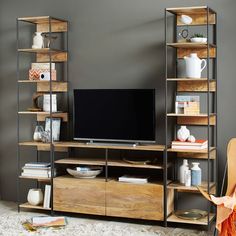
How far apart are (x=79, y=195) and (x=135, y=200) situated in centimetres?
59

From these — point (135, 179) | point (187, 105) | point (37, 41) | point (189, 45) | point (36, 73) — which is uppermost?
point (37, 41)

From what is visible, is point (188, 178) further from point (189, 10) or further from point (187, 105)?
point (189, 10)

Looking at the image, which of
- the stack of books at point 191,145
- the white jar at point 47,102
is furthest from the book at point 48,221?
the stack of books at point 191,145

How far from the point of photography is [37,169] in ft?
19.1

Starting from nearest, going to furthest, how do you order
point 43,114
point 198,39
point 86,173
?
point 198,39
point 86,173
point 43,114

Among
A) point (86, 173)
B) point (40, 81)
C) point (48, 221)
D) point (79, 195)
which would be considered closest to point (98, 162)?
point (86, 173)

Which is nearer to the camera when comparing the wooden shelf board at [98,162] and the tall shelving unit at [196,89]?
the tall shelving unit at [196,89]

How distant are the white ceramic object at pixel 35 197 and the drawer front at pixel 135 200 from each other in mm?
803

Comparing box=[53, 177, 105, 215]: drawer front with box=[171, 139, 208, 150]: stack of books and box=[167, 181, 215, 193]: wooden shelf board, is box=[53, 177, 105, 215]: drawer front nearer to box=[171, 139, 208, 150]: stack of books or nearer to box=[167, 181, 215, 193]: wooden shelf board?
box=[167, 181, 215, 193]: wooden shelf board

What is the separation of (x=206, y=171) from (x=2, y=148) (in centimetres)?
238

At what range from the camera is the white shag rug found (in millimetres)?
5072

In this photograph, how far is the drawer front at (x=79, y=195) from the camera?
5.52 m

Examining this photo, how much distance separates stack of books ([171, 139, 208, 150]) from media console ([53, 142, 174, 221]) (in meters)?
0.12

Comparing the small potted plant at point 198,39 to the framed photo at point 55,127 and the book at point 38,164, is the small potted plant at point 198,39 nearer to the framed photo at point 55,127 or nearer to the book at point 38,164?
the framed photo at point 55,127
